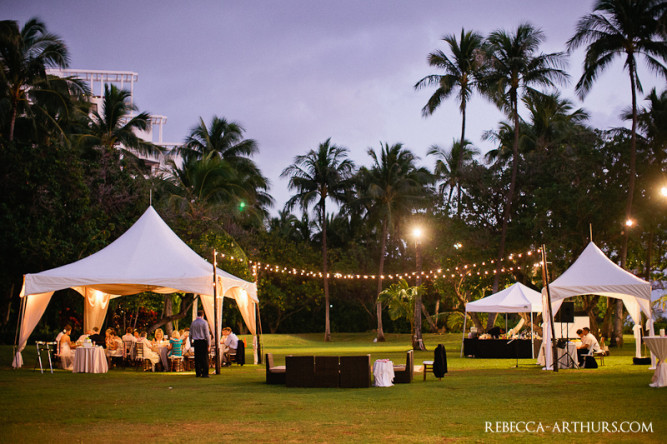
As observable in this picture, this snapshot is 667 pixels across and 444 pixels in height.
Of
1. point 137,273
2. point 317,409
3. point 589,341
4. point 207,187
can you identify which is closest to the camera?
point 317,409

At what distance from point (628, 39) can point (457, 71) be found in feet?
29.1

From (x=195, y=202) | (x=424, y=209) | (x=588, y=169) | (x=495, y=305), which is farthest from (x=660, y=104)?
(x=195, y=202)

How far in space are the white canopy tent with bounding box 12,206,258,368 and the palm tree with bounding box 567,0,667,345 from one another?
1840 centimetres

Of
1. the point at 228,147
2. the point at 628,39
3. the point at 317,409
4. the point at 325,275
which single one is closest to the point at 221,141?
the point at 228,147

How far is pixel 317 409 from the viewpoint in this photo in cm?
969

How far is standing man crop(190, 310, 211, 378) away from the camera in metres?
15.2

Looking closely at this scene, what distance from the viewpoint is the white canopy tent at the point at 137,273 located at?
1683 centimetres

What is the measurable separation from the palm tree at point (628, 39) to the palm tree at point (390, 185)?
15758 millimetres

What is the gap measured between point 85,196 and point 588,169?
22.5 meters

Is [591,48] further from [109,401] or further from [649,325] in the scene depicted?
[109,401]

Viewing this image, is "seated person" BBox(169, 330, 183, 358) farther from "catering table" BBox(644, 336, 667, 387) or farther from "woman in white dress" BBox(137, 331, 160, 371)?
"catering table" BBox(644, 336, 667, 387)

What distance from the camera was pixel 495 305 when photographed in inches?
945

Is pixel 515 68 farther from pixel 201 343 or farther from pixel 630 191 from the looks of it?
pixel 201 343

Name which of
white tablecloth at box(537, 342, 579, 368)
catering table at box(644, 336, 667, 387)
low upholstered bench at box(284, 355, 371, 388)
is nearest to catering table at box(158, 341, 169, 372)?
low upholstered bench at box(284, 355, 371, 388)
